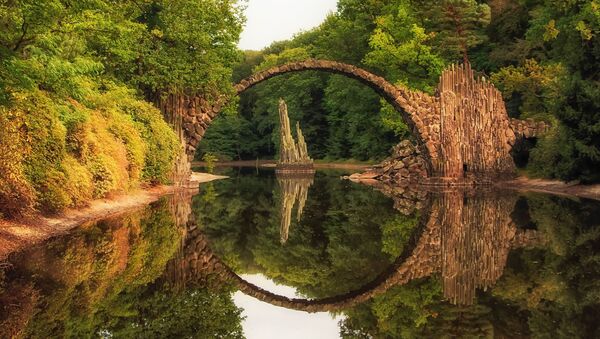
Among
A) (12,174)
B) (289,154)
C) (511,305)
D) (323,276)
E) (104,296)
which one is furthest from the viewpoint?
(289,154)

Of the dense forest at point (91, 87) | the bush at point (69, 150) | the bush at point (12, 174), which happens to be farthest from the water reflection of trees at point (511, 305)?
the bush at point (69, 150)

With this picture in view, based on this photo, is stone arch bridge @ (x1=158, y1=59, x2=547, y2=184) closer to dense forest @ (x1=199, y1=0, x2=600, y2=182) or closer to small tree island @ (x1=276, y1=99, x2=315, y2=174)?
dense forest @ (x1=199, y1=0, x2=600, y2=182)

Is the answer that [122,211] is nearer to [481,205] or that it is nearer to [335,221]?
[335,221]

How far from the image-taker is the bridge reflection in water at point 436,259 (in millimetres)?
8754

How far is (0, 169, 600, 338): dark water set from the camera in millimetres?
6977

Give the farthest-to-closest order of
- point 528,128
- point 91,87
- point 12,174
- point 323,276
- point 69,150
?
1. point 528,128
2. point 91,87
3. point 69,150
4. point 12,174
5. point 323,276

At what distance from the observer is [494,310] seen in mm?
7473

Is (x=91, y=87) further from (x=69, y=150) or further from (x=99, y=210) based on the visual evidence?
(x=99, y=210)

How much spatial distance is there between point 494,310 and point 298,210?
46.5 feet

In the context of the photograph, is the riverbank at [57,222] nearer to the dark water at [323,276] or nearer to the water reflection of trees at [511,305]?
the dark water at [323,276]

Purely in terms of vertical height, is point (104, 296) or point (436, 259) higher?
point (436, 259)

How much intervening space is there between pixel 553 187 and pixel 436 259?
18.9 metres

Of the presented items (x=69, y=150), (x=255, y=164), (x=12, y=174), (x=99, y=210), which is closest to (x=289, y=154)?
(x=255, y=164)

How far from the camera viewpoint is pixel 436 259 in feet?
36.1
